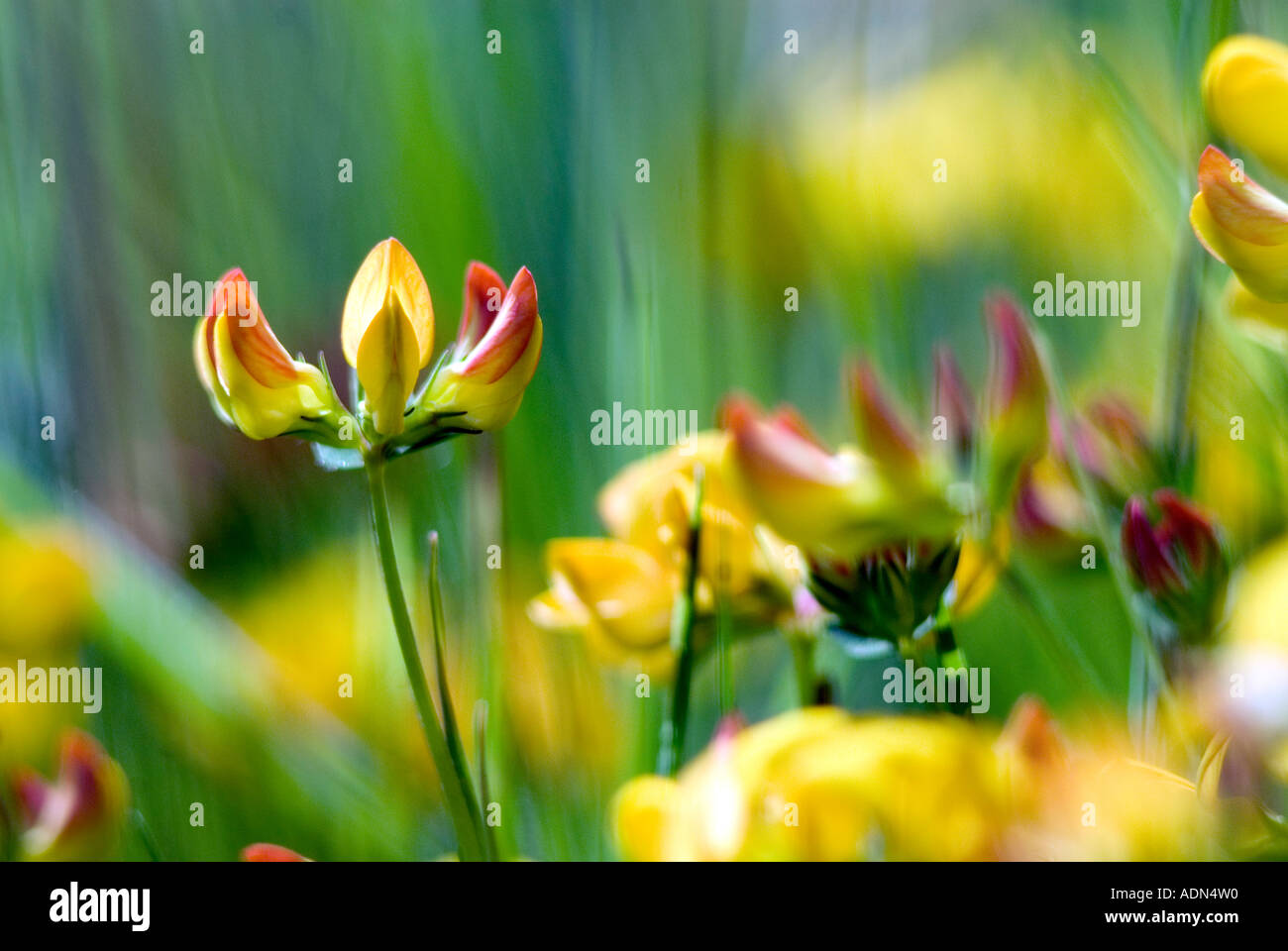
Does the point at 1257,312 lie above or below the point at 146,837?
above

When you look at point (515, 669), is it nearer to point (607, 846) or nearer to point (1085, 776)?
point (607, 846)

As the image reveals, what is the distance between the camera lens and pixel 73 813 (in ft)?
1.15

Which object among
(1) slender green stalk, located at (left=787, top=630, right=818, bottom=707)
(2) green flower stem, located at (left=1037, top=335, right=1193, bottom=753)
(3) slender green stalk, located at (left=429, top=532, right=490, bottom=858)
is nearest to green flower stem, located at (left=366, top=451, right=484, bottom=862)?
(3) slender green stalk, located at (left=429, top=532, right=490, bottom=858)

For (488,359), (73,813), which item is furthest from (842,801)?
(73,813)

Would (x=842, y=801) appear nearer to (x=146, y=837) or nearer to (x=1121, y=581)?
(x=1121, y=581)

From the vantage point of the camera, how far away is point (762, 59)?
16.3 inches

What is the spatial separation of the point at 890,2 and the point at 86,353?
15.1 inches

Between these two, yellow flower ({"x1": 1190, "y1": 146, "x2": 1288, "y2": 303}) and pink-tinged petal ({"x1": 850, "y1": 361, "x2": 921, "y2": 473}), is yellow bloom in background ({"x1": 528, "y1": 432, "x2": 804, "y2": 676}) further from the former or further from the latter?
yellow flower ({"x1": 1190, "y1": 146, "x2": 1288, "y2": 303})

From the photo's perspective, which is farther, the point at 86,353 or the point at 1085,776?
the point at 86,353

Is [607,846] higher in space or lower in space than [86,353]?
lower

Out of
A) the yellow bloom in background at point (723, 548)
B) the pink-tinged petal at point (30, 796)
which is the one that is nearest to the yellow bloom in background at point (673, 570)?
the yellow bloom in background at point (723, 548)

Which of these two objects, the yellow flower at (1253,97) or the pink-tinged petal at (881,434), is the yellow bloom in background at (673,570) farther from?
the yellow flower at (1253,97)

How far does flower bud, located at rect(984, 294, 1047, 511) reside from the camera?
27 centimetres

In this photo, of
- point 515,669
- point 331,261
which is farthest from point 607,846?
point 331,261
